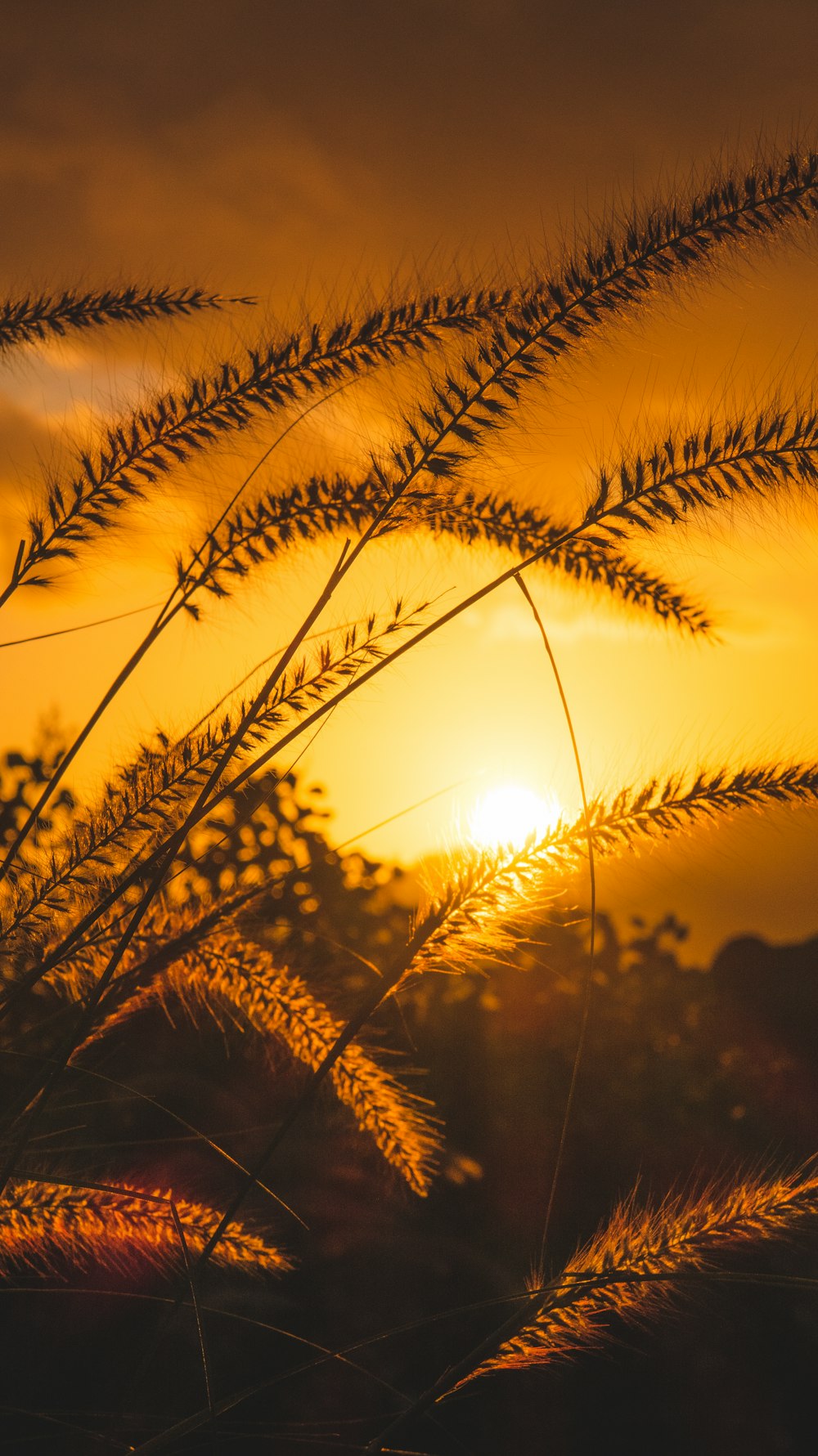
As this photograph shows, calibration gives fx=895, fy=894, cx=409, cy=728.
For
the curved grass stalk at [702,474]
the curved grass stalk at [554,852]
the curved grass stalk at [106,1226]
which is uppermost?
the curved grass stalk at [702,474]

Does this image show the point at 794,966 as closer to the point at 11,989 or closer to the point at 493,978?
the point at 493,978

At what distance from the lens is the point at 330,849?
104 cm

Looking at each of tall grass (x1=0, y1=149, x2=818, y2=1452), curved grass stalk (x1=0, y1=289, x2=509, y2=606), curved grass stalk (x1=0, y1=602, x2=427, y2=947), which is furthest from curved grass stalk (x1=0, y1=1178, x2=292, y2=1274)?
curved grass stalk (x1=0, y1=289, x2=509, y2=606)

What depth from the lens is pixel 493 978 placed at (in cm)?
275

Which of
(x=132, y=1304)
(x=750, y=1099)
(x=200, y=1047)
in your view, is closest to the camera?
(x=132, y=1304)

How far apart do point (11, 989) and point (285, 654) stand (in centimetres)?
45

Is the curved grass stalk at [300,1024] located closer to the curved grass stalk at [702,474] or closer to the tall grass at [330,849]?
the tall grass at [330,849]

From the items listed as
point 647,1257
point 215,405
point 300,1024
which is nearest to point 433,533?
point 215,405

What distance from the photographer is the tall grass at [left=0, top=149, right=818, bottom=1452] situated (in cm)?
82

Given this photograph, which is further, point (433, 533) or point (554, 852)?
point (433, 533)

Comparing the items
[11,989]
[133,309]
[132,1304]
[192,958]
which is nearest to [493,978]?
[132,1304]

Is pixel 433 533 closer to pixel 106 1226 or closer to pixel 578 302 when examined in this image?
pixel 578 302

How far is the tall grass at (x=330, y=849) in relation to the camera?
0.82 metres

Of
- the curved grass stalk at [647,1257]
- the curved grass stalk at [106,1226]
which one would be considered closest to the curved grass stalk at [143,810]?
the curved grass stalk at [106,1226]
